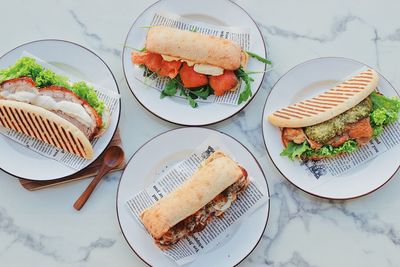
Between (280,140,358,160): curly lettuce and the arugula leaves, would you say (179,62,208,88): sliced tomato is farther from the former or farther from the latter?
(280,140,358,160): curly lettuce

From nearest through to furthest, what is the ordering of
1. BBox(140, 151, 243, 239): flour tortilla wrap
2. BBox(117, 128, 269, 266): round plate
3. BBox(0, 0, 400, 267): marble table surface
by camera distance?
BBox(140, 151, 243, 239): flour tortilla wrap < BBox(117, 128, 269, 266): round plate < BBox(0, 0, 400, 267): marble table surface

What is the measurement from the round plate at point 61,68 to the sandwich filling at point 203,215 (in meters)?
0.57

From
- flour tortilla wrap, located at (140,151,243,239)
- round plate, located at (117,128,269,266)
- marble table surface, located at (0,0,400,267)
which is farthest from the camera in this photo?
marble table surface, located at (0,0,400,267)

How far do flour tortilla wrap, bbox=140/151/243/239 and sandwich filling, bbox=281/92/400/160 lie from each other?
14.5 inches

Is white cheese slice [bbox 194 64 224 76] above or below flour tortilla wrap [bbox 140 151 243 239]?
above

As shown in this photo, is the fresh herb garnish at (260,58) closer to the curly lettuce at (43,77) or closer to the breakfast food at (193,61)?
the breakfast food at (193,61)

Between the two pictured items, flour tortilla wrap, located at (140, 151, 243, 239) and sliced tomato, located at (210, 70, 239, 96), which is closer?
flour tortilla wrap, located at (140, 151, 243, 239)

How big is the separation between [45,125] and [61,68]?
0.35 meters

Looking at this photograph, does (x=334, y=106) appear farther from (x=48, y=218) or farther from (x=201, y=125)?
(x=48, y=218)

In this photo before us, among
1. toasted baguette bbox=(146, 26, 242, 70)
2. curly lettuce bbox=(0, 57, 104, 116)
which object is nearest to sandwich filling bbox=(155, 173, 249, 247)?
toasted baguette bbox=(146, 26, 242, 70)

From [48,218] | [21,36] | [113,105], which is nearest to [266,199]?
[113,105]

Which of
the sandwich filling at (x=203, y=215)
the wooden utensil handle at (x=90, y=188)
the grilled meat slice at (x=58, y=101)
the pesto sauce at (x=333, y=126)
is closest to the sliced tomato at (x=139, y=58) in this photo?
the grilled meat slice at (x=58, y=101)

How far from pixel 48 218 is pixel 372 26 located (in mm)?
2109

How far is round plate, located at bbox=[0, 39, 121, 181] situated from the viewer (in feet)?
11.0
